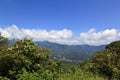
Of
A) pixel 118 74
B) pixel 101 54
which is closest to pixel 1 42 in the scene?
pixel 101 54

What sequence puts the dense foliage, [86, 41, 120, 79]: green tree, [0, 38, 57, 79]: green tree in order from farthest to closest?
[86, 41, 120, 79]: green tree, [0, 38, 57, 79]: green tree, the dense foliage

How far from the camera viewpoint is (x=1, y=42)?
4409 cm

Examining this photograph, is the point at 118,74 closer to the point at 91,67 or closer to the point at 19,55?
the point at 91,67

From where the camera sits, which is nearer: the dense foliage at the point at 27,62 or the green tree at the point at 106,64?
the dense foliage at the point at 27,62

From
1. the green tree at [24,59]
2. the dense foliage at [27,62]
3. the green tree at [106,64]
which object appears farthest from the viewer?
the green tree at [106,64]

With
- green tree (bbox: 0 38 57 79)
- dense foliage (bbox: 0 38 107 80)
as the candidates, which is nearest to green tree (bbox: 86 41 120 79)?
dense foliage (bbox: 0 38 107 80)

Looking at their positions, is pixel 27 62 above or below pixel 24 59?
below

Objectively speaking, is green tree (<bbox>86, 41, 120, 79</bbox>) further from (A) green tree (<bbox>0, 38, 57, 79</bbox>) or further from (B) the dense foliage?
(A) green tree (<bbox>0, 38, 57, 79</bbox>)

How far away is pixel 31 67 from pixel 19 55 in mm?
1008

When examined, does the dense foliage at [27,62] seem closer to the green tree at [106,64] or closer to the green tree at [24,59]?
the green tree at [24,59]

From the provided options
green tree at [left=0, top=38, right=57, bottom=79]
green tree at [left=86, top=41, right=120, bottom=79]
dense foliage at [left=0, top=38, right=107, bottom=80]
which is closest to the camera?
dense foliage at [left=0, top=38, right=107, bottom=80]

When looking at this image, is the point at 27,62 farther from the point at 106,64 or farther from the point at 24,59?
the point at 106,64

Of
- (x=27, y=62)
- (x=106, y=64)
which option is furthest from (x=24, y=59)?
(x=106, y=64)

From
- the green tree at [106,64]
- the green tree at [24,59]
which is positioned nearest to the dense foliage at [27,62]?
the green tree at [24,59]
